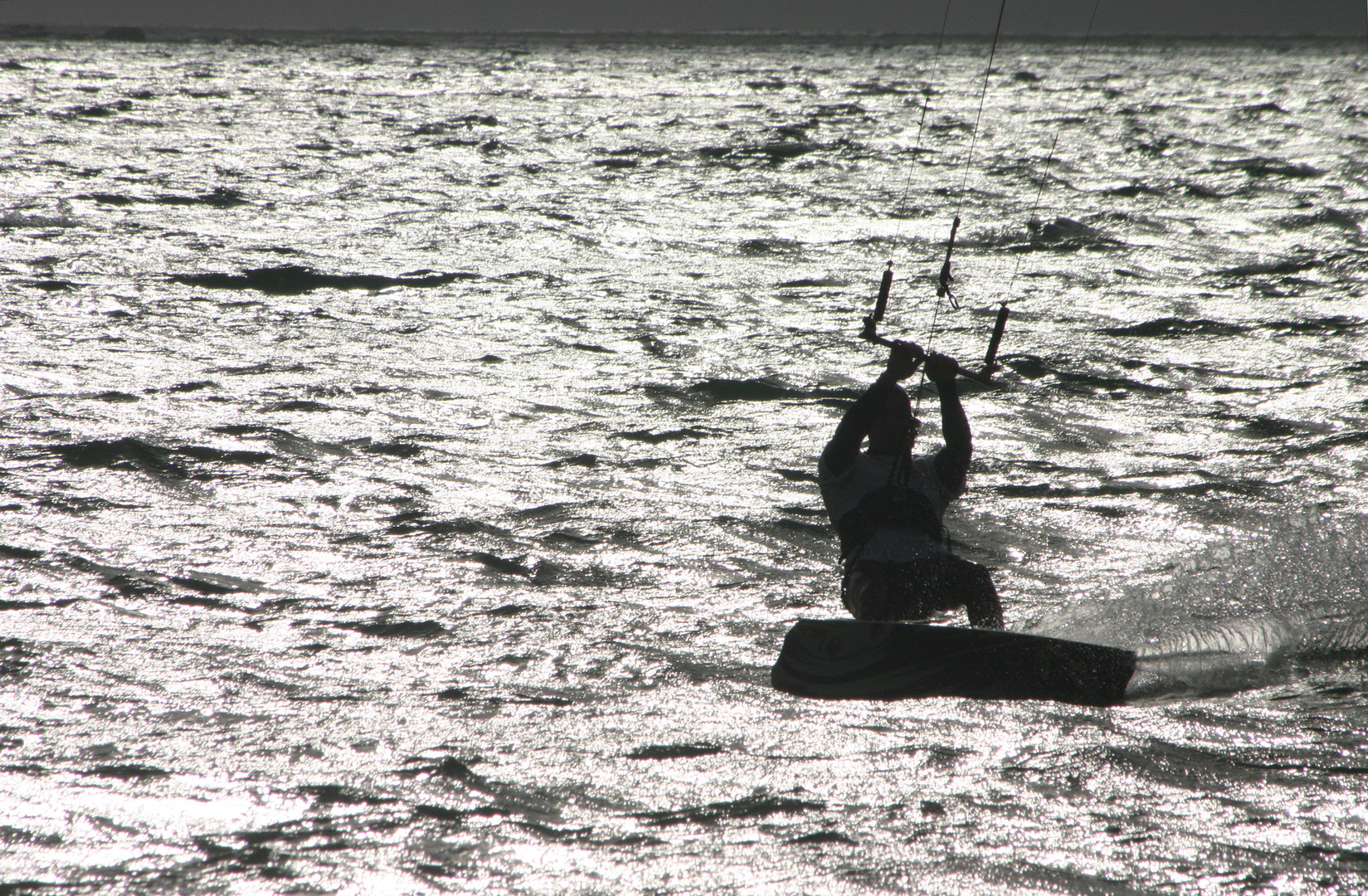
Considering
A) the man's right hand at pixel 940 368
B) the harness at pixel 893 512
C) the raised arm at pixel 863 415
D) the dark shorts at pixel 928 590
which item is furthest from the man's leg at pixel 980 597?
the man's right hand at pixel 940 368

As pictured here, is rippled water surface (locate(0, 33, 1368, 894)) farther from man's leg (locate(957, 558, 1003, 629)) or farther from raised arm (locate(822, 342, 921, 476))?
raised arm (locate(822, 342, 921, 476))

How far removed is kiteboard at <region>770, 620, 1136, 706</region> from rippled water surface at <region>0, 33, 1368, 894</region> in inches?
4.2

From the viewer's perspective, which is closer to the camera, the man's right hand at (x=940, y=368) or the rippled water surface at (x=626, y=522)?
the rippled water surface at (x=626, y=522)

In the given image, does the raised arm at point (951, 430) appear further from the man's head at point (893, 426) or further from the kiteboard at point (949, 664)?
the kiteboard at point (949, 664)

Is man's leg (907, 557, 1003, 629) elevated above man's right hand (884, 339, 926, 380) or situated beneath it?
situated beneath

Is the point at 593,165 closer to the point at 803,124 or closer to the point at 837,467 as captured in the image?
the point at 803,124

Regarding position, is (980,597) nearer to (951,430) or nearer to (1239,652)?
(951,430)

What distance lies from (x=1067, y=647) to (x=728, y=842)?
1.88m

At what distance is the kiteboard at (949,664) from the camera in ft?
19.1

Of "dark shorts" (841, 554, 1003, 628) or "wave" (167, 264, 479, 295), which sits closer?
"dark shorts" (841, 554, 1003, 628)

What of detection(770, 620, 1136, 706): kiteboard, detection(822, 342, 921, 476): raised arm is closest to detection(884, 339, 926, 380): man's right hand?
detection(822, 342, 921, 476): raised arm

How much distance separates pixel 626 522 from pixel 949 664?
351 centimetres

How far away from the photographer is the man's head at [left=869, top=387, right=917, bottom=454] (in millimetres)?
6535

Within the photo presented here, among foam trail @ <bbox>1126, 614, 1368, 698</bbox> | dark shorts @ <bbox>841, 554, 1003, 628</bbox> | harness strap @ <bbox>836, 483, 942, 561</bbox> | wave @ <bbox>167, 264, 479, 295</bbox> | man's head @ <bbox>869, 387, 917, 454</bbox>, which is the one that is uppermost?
man's head @ <bbox>869, 387, 917, 454</bbox>
